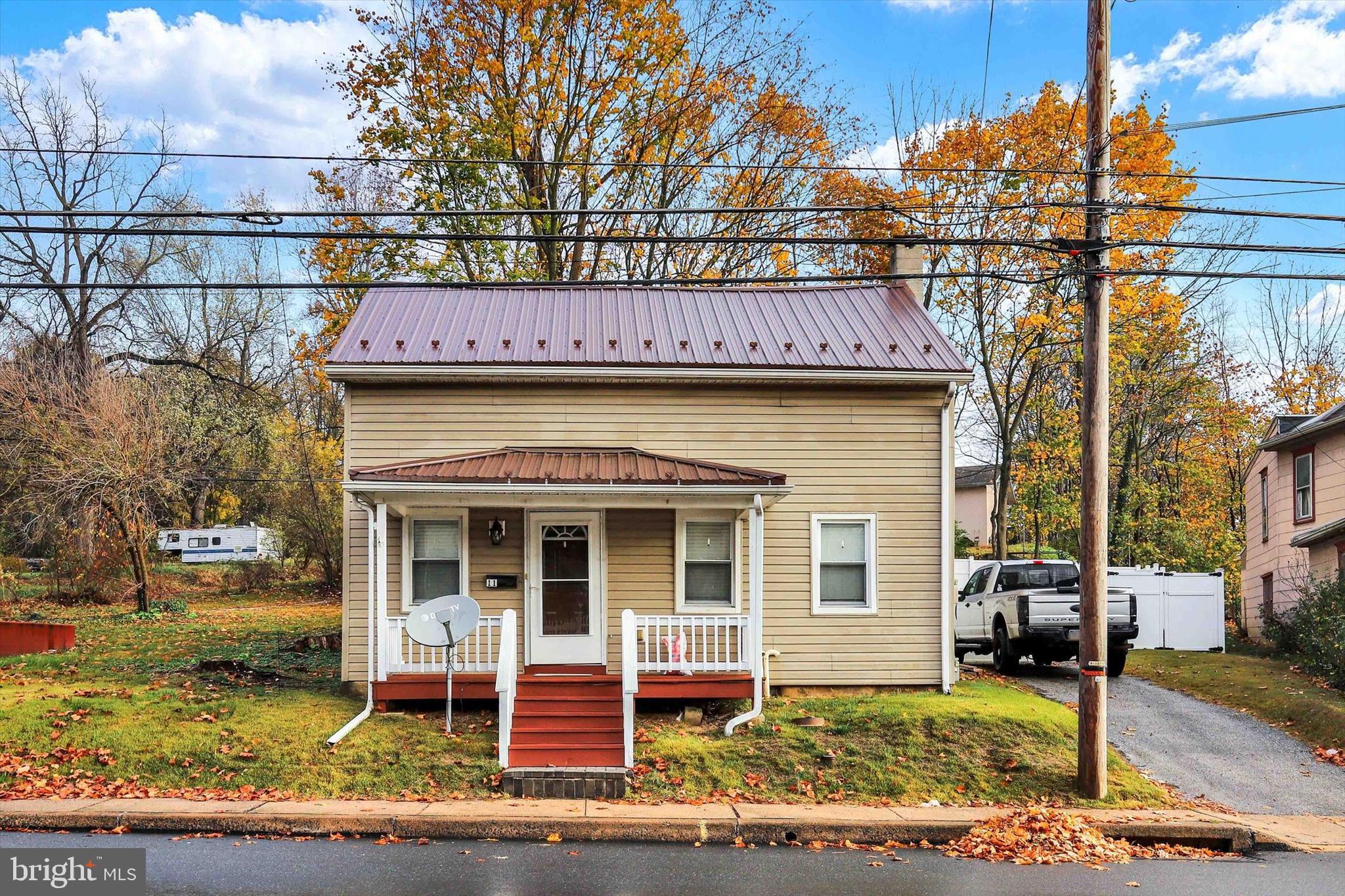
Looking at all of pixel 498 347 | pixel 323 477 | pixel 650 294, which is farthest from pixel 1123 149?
pixel 323 477

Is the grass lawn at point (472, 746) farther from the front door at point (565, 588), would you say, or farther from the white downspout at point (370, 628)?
the front door at point (565, 588)

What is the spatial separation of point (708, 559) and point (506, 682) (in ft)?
12.4

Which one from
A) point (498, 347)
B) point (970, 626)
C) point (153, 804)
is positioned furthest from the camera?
point (970, 626)

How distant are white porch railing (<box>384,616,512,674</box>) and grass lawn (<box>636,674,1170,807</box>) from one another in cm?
232

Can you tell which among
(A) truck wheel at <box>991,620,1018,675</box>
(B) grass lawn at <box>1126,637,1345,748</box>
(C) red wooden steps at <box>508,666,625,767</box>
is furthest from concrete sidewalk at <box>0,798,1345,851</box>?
(A) truck wheel at <box>991,620,1018,675</box>

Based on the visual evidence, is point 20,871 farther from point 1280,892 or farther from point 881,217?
point 881,217

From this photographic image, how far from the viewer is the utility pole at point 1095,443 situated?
10.8 m

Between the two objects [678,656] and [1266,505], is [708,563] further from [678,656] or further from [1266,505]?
[1266,505]

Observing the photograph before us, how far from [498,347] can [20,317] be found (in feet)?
93.7

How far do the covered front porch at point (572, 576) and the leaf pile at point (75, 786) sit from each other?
2550mm

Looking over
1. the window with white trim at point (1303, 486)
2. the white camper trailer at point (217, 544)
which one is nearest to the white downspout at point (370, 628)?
the window with white trim at point (1303, 486)

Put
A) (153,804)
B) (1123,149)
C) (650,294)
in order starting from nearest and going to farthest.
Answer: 1. (153,804)
2. (650,294)
3. (1123,149)

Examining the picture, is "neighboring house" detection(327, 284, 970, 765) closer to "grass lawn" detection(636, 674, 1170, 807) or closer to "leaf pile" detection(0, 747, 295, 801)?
"grass lawn" detection(636, 674, 1170, 807)

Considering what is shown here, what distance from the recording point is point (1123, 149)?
2467 centimetres
